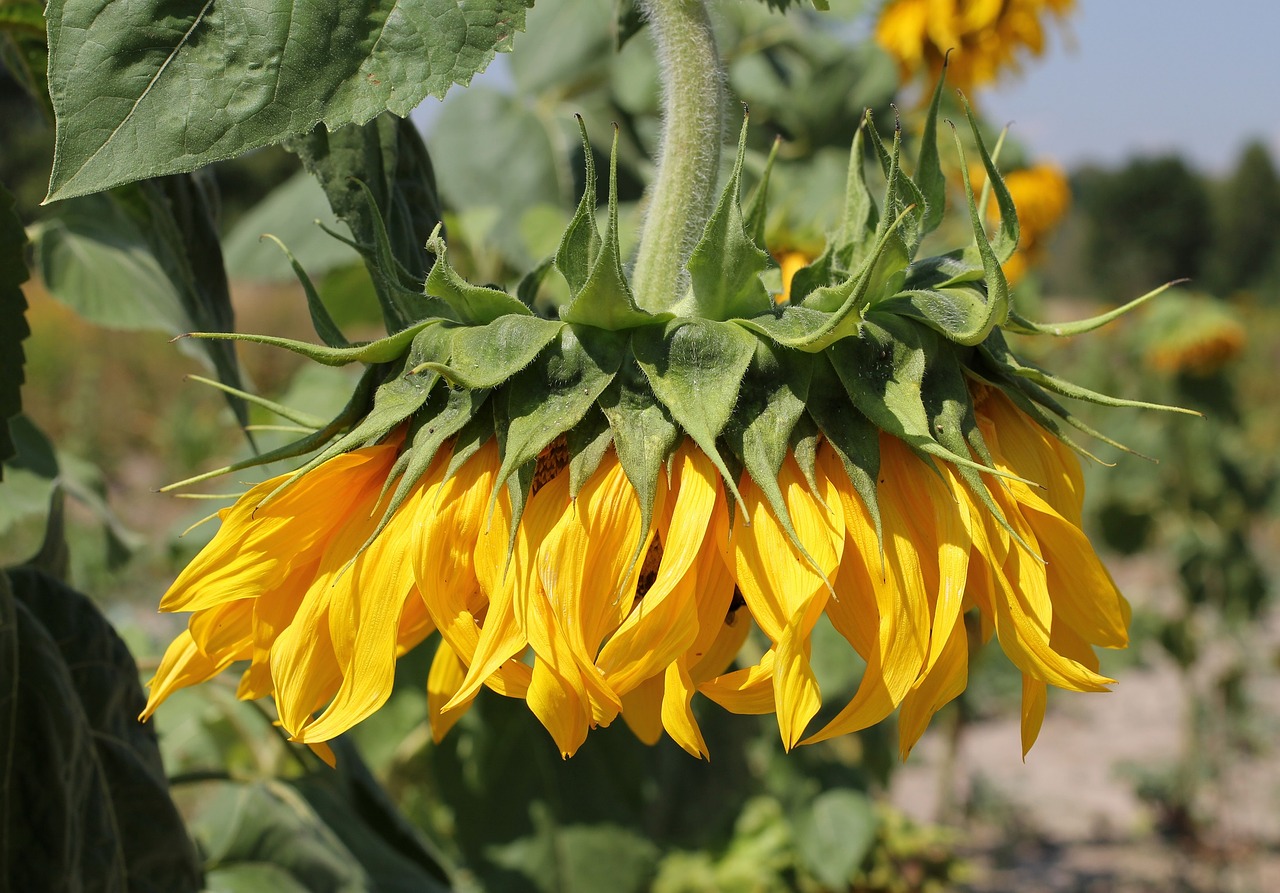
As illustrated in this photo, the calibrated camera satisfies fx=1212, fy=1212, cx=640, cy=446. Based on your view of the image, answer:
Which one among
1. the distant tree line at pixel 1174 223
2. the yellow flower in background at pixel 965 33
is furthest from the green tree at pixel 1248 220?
the yellow flower in background at pixel 965 33

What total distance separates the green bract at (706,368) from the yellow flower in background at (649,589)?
2 centimetres

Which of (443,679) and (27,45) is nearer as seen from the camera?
(443,679)

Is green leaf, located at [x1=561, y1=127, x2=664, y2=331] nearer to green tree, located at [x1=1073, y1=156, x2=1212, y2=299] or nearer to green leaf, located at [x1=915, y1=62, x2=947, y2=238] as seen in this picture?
green leaf, located at [x1=915, y1=62, x2=947, y2=238]

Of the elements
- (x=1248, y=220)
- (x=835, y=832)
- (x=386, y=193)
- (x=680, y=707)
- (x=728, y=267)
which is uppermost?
(x=386, y=193)

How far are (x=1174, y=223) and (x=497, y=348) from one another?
161 feet

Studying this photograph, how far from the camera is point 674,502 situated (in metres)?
0.69

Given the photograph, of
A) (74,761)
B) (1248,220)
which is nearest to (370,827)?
(74,761)

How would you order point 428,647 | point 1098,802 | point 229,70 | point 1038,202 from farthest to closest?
point 1098,802, point 1038,202, point 428,647, point 229,70

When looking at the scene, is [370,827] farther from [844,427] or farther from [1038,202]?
[1038,202]

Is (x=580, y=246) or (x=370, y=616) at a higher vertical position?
(x=580, y=246)

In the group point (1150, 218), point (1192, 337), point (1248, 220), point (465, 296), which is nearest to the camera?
point (465, 296)

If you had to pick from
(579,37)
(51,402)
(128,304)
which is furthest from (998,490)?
(51,402)

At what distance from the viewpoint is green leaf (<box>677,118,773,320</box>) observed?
69cm

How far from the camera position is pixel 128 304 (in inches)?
54.8
